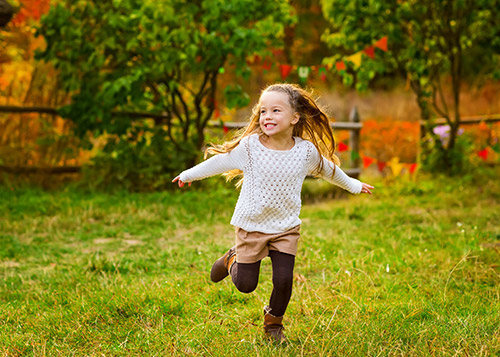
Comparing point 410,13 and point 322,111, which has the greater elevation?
point 410,13

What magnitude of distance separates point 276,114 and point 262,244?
67 cm

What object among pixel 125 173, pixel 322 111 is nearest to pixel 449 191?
pixel 125 173

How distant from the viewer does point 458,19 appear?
361 inches

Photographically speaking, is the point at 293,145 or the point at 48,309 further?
the point at 48,309

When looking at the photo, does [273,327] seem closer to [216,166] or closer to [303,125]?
[216,166]

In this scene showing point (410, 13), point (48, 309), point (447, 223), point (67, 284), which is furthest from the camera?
point (410, 13)

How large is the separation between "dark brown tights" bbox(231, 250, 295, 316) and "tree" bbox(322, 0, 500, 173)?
6299 mm

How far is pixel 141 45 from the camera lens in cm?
781

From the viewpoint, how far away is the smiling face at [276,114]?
2869mm

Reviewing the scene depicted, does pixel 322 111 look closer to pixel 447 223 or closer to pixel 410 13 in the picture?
pixel 447 223

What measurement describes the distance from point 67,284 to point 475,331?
2.62 metres

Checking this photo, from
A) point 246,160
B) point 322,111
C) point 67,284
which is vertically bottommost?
point 67,284

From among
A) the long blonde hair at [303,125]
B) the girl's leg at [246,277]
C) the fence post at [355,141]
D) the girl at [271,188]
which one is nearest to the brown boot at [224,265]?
the girl at [271,188]

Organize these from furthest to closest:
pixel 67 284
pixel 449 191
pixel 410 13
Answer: pixel 410 13 → pixel 449 191 → pixel 67 284
